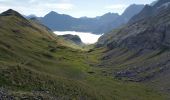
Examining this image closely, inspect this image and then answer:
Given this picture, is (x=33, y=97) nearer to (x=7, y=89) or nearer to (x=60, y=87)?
(x=7, y=89)

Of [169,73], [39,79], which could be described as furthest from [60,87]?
[169,73]

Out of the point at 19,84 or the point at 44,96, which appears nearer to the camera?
the point at 44,96

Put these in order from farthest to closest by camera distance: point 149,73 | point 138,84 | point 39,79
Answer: point 149,73
point 138,84
point 39,79

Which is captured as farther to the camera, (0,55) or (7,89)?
(0,55)

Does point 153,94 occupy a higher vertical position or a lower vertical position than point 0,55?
lower

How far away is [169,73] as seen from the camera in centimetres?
18838

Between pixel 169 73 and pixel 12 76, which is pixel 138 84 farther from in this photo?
pixel 12 76

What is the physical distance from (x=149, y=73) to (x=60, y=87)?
4336 inches

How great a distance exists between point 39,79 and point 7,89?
648 inches

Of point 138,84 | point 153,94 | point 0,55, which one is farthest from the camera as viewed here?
point 138,84

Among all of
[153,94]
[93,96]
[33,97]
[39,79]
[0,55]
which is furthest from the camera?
[153,94]

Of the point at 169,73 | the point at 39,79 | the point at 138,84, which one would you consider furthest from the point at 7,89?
the point at 169,73

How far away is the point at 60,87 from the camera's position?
96.0 meters

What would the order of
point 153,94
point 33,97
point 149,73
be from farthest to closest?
point 149,73
point 153,94
point 33,97
